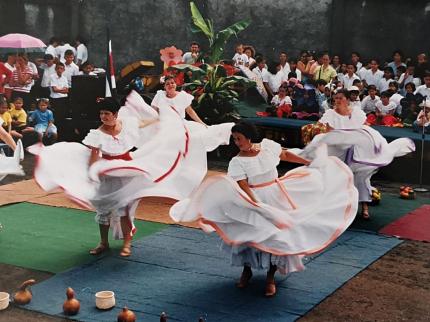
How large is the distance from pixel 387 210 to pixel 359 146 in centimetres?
136

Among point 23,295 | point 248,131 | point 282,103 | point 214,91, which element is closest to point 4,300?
point 23,295

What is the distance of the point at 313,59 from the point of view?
1725 centimetres

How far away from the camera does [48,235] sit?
29.5 ft

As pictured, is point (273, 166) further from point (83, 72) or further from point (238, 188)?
point (83, 72)

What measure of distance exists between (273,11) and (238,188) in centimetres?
1329

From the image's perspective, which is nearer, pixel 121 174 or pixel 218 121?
pixel 121 174

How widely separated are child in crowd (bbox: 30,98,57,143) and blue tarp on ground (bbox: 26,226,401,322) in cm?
605

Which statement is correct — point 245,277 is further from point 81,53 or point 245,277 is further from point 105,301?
point 81,53

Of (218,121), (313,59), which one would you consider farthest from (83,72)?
(313,59)

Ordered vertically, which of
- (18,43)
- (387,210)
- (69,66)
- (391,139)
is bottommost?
(387,210)

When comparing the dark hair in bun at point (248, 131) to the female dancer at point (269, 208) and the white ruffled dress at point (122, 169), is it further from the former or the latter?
the white ruffled dress at point (122, 169)

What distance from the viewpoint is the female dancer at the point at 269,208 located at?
6.71 metres

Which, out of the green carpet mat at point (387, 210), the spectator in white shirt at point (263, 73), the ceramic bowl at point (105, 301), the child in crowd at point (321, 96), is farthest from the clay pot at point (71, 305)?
the spectator in white shirt at point (263, 73)

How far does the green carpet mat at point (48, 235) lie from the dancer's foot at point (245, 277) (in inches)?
68.3
